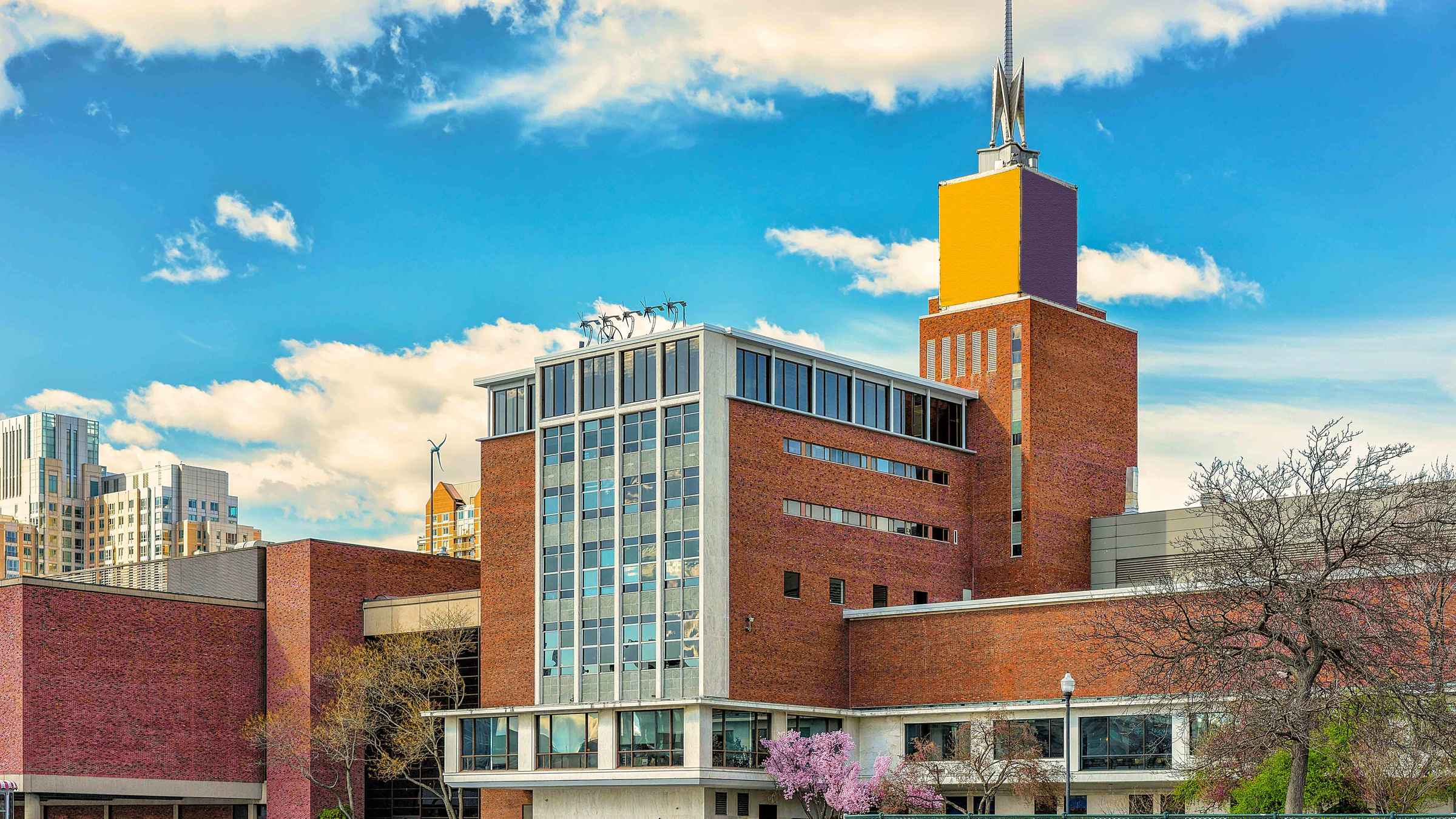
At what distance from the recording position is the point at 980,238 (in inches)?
3479

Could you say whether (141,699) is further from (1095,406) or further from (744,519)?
(1095,406)

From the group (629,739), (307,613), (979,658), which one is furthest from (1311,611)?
(307,613)

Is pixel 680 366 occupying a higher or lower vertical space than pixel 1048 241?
lower

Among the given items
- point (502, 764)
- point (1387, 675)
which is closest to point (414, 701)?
point (502, 764)

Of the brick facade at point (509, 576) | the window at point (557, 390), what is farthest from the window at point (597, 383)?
the brick facade at point (509, 576)

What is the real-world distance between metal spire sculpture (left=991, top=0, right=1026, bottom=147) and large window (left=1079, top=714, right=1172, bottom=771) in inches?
1368

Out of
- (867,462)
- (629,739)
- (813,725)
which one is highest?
(867,462)

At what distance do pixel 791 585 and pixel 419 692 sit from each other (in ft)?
64.9

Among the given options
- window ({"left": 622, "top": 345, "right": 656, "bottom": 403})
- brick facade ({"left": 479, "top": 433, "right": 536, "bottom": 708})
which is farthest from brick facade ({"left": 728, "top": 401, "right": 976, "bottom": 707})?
brick facade ({"left": 479, "top": 433, "right": 536, "bottom": 708})

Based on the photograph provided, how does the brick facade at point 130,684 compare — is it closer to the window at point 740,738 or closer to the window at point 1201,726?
the window at point 740,738

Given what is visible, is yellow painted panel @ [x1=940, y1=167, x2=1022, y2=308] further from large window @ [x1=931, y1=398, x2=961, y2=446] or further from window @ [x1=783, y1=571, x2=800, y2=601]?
window @ [x1=783, y1=571, x2=800, y2=601]

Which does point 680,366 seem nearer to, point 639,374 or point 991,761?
point 639,374

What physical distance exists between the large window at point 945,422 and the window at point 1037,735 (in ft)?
58.7

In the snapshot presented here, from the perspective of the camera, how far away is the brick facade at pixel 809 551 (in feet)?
242
